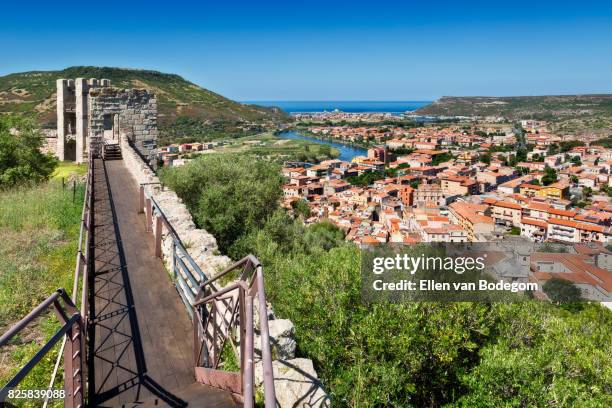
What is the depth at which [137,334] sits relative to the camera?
431 cm

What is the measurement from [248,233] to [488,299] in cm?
539

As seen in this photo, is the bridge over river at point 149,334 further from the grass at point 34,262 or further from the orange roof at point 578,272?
the orange roof at point 578,272

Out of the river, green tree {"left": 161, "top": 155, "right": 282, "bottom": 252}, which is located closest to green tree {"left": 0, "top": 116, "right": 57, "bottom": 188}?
green tree {"left": 161, "top": 155, "right": 282, "bottom": 252}

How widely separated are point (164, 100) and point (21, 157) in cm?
8127

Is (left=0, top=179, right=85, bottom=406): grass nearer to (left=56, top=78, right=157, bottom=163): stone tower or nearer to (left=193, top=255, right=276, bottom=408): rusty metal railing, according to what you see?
(left=193, top=255, right=276, bottom=408): rusty metal railing

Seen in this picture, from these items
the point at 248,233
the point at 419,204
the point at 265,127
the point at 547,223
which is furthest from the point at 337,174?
the point at 248,233

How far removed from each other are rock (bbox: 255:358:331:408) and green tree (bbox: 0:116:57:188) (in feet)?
42.6

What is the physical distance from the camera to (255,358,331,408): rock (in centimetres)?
322

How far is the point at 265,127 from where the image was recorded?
126062 mm

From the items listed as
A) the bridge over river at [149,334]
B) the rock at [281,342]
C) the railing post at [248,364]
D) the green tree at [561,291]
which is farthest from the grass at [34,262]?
the green tree at [561,291]

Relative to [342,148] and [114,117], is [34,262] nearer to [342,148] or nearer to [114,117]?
[114,117]

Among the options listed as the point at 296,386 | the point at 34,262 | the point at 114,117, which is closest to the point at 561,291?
the point at 114,117

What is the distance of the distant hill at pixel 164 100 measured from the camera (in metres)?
55.4

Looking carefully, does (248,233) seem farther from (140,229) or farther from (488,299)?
(488,299)
